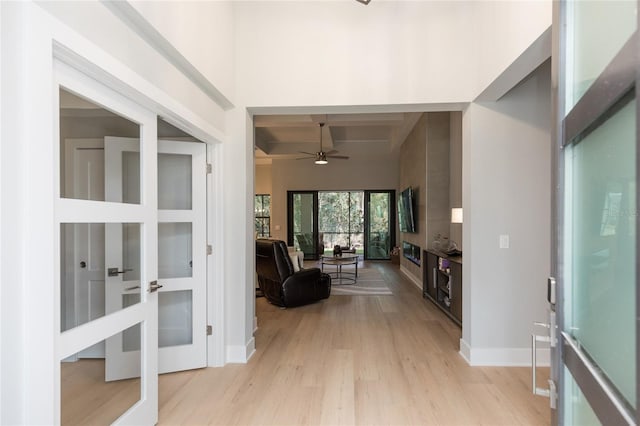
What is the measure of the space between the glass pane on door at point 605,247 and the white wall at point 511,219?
2.08 metres

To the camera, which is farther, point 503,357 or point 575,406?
point 503,357

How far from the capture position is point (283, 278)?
517cm

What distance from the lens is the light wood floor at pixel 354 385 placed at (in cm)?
238

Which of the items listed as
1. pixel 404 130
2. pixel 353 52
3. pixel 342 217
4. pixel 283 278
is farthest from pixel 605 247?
pixel 342 217

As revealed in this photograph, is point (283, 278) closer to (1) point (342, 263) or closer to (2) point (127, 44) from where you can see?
(1) point (342, 263)

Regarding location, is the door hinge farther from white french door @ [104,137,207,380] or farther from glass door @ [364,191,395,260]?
glass door @ [364,191,395,260]

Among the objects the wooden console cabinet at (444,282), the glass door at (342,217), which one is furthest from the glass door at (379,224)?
the wooden console cabinet at (444,282)

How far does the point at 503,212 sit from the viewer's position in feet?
10.5

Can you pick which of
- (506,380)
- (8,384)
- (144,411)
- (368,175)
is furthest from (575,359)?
A: (368,175)

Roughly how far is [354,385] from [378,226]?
28.3 feet

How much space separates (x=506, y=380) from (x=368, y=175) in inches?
334

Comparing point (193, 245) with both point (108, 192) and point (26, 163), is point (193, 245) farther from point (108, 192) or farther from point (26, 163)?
point (26, 163)

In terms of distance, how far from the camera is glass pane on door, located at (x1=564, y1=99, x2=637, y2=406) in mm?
865

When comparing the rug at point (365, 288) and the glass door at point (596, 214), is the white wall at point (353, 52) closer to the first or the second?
the glass door at point (596, 214)
